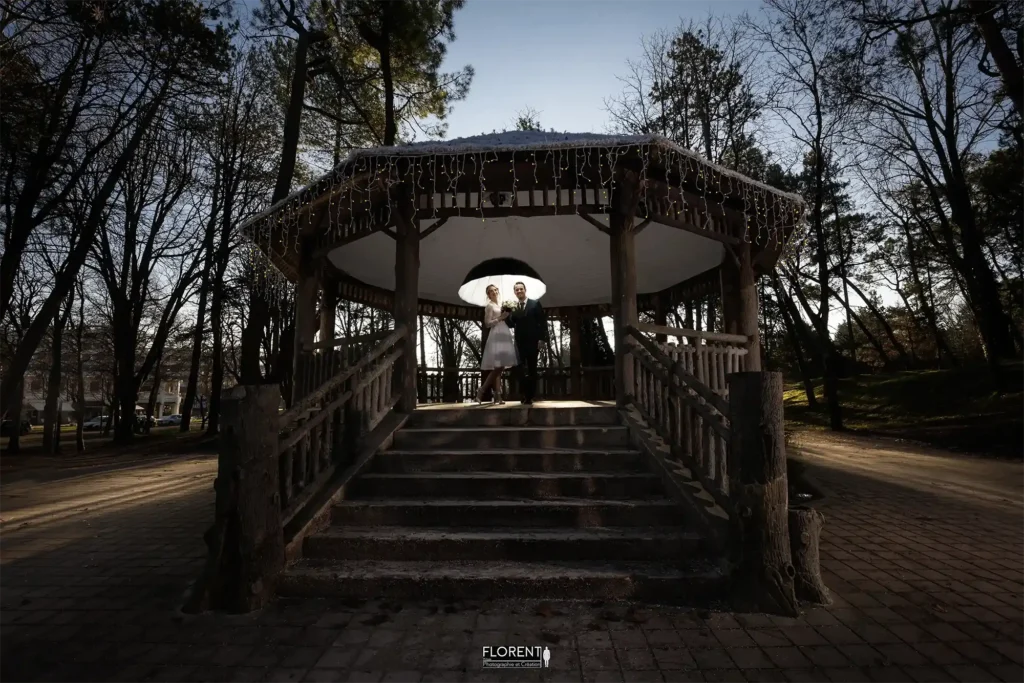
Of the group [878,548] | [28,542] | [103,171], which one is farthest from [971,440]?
[103,171]

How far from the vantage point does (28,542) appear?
5.32 metres

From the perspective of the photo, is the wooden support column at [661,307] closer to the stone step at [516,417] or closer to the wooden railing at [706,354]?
the wooden railing at [706,354]

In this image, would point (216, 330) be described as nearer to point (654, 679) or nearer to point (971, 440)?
point (654, 679)

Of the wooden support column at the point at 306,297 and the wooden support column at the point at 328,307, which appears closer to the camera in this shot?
the wooden support column at the point at 306,297

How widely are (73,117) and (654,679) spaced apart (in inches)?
538

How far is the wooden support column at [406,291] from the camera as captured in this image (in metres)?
6.23

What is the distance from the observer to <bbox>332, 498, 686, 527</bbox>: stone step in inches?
170

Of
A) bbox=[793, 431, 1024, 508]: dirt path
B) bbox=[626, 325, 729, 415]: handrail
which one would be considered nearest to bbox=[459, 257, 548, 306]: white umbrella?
bbox=[626, 325, 729, 415]: handrail

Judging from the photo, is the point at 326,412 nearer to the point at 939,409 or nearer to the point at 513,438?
the point at 513,438

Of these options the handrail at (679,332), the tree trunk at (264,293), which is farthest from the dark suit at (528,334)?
the tree trunk at (264,293)

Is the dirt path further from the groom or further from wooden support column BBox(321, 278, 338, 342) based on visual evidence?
wooden support column BBox(321, 278, 338, 342)

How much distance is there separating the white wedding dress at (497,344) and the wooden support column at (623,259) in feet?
5.36

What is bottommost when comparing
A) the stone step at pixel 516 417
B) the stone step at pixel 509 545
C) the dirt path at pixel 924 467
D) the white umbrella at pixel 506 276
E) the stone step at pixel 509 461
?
the dirt path at pixel 924 467

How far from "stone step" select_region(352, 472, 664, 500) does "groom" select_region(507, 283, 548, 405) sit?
2910 mm
